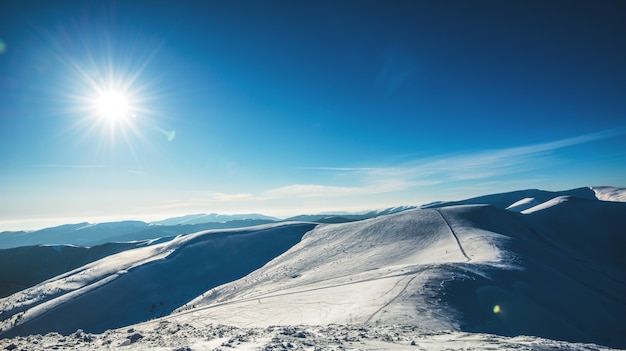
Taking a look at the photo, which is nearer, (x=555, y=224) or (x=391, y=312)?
(x=391, y=312)

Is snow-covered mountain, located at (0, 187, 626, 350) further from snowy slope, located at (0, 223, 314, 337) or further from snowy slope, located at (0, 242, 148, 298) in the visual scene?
snowy slope, located at (0, 242, 148, 298)

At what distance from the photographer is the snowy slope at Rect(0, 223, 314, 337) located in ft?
98.9

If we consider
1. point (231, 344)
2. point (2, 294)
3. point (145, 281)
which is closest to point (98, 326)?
point (145, 281)

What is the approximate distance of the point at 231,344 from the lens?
27.7 ft

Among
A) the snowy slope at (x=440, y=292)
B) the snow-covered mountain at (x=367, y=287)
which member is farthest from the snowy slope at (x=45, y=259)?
the snowy slope at (x=440, y=292)

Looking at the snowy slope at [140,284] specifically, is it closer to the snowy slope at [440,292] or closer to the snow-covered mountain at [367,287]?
the snow-covered mountain at [367,287]

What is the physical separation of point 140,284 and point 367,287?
3443 cm

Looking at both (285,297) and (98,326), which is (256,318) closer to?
(285,297)

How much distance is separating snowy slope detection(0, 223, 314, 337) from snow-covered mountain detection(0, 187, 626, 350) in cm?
19

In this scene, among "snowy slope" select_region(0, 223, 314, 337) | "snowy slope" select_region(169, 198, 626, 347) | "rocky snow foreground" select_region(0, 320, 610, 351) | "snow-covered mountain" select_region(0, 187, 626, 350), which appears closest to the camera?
"rocky snow foreground" select_region(0, 320, 610, 351)

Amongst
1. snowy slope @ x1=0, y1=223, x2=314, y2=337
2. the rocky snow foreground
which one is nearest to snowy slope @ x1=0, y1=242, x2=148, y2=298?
snowy slope @ x1=0, y1=223, x2=314, y2=337

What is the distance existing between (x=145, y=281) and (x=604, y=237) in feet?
284

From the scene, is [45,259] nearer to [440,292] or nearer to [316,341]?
[440,292]

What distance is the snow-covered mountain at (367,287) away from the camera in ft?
40.9
